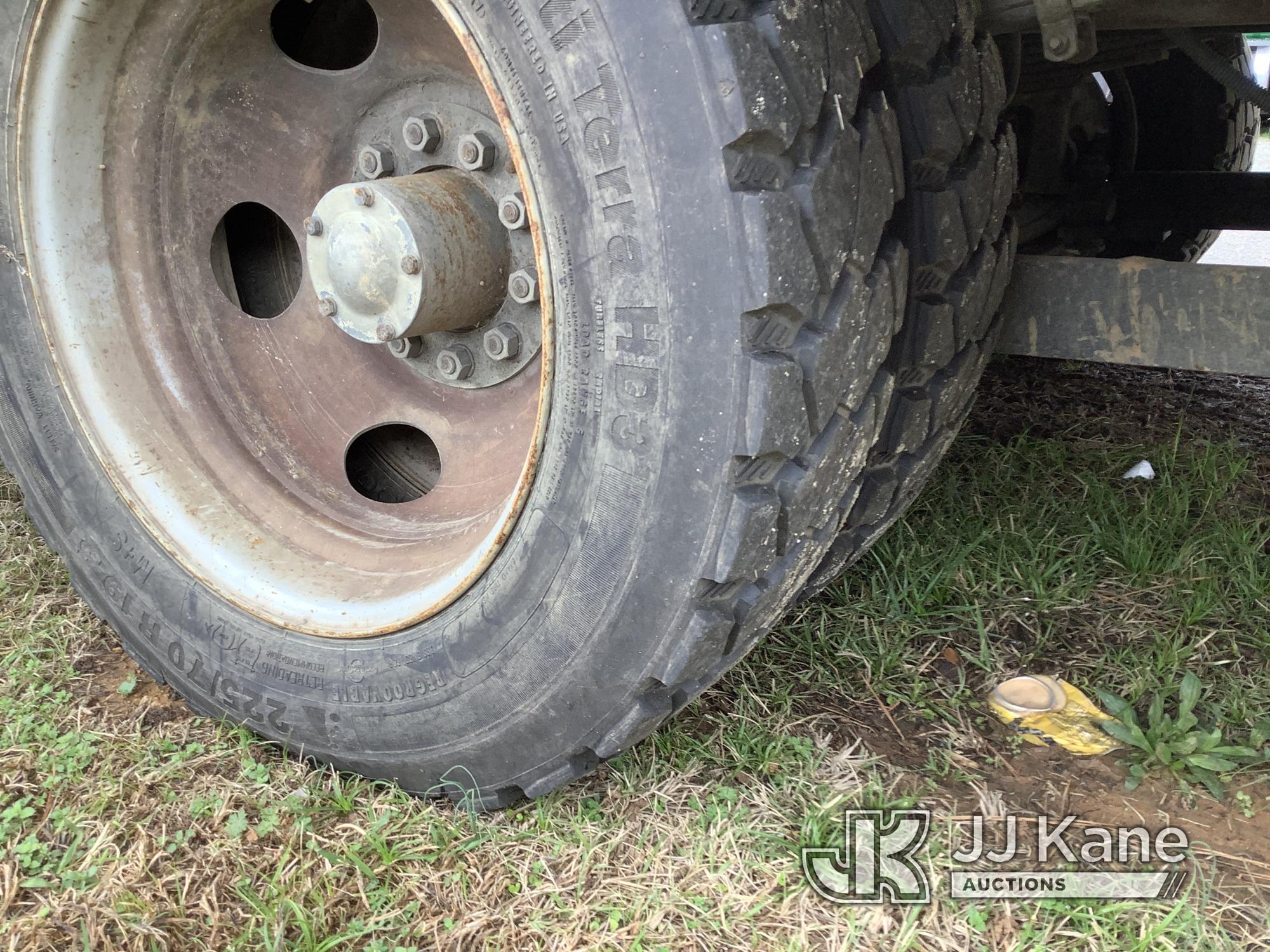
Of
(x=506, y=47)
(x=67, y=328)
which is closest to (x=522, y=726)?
(x=506, y=47)

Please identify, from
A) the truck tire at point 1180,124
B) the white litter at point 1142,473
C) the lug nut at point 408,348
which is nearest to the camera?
the lug nut at point 408,348

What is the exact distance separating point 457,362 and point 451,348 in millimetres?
31

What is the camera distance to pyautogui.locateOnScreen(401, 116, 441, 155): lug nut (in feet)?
5.26

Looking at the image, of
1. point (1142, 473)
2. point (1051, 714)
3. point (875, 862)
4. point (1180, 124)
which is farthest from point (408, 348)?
point (1180, 124)

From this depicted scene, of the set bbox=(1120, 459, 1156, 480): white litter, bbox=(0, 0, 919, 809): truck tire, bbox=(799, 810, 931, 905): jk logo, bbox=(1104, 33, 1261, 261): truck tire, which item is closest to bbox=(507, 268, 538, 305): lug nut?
bbox=(0, 0, 919, 809): truck tire

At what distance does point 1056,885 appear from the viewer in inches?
53.5

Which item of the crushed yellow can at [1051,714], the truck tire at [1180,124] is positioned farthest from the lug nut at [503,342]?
the truck tire at [1180,124]

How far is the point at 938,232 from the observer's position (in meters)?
1.36

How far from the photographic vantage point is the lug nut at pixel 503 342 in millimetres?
1624

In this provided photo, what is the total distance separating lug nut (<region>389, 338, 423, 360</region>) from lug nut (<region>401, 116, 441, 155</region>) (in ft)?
1.03

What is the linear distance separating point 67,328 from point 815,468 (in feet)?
4.09

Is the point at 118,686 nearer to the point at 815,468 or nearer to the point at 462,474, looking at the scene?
the point at 462,474

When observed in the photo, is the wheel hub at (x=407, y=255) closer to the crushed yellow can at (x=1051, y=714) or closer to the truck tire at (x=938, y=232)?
the truck tire at (x=938, y=232)

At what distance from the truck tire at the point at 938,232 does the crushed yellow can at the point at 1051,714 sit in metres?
0.39
